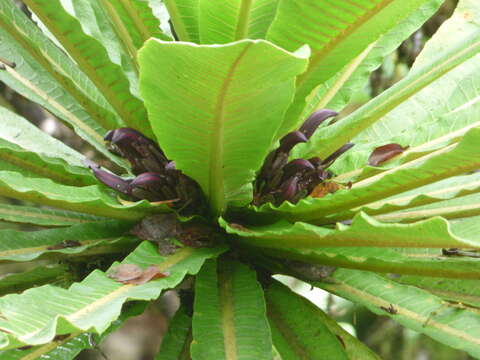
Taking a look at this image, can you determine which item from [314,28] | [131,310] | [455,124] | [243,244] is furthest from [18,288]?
[455,124]

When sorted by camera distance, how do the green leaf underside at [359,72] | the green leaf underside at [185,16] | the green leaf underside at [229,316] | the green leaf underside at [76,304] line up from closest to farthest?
the green leaf underside at [76,304], the green leaf underside at [229,316], the green leaf underside at [185,16], the green leaf underside at [359,72]

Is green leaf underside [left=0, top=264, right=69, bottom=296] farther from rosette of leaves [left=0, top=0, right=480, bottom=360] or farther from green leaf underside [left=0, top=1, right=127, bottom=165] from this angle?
green leaf underside [left=0, top=1, right=127, bottom=165]

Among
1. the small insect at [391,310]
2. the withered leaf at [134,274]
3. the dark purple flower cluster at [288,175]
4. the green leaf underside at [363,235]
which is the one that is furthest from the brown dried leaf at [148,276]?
the small insect at [391,310]

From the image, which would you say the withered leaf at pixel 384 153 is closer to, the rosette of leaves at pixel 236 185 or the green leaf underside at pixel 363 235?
the rosette of leaves at pixel 236 185

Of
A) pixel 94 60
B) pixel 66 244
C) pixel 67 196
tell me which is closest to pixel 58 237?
pixel 66 244

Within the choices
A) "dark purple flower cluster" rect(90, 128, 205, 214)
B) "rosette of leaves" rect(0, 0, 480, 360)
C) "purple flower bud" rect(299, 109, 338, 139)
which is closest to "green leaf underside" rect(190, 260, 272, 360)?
"rosette of leaves" rect(0, 0, 480, 360)

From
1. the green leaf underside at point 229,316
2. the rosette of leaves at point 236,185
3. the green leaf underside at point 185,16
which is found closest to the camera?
the rosette of leaves at point 236,185

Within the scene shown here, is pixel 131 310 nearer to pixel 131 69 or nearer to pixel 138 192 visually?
pixel 138 192
